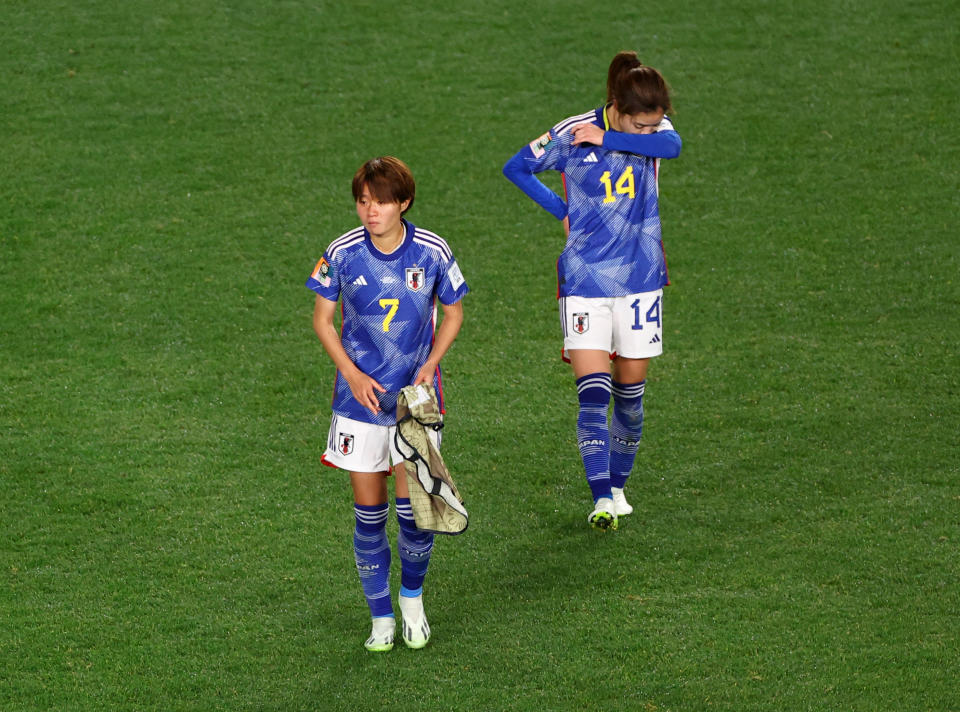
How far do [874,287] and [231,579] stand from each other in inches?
188

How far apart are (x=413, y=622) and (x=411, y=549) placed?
32 centimetres

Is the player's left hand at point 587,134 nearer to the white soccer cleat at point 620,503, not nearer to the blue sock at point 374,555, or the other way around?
the white soccer cleat at point 620,503

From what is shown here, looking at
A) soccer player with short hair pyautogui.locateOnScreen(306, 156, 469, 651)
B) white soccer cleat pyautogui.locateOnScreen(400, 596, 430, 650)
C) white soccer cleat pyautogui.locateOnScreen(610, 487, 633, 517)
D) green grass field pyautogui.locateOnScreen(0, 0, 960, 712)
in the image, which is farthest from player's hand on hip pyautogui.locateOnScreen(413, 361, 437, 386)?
white soccer cleat pyautogui.locateOnScreen(610, 487, 633, 517)

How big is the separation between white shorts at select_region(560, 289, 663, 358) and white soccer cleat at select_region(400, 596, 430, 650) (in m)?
1.43

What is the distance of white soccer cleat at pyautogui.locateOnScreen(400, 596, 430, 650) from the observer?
16.2 ft

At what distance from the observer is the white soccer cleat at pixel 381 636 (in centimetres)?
493

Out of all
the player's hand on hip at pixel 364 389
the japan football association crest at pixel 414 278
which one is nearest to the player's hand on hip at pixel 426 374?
the player's hand on hip at pixel 364 389

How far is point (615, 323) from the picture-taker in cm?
569

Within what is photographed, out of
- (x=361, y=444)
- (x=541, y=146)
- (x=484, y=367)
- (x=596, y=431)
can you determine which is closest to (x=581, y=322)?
(x=596, y=431)

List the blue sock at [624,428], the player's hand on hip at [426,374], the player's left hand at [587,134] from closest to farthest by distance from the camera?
the player's hand on hip at [426,374] → the player's left hand at [587,134] → the blue sock at [624,428]

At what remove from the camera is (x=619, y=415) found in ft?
19.3

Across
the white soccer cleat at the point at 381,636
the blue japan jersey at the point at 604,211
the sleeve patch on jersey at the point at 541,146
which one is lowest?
the white soccer cleat at the point at 381,636

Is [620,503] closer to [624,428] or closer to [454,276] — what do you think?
[624,428]

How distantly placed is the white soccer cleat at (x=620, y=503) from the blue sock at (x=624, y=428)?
0.03 meters
